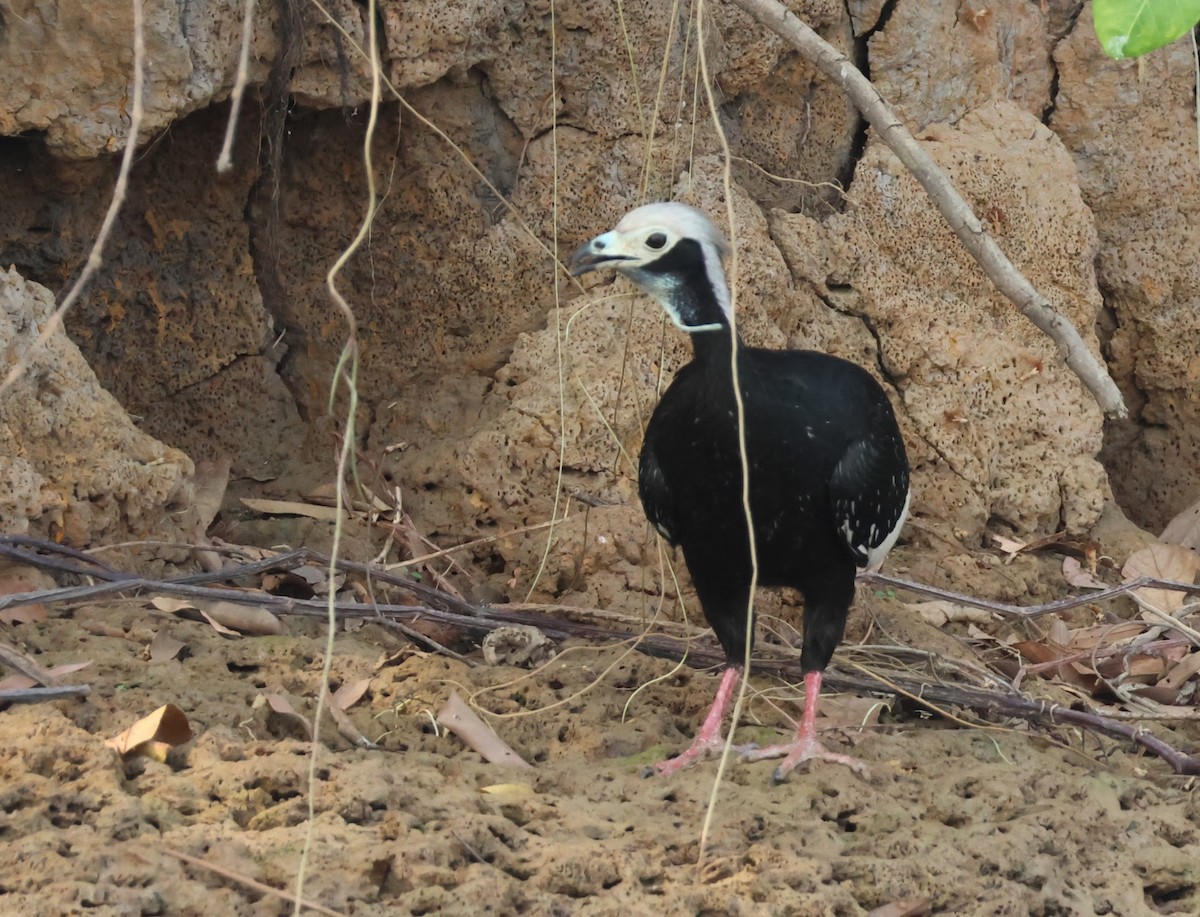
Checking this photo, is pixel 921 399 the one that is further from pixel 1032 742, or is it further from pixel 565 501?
pixel 1032 742

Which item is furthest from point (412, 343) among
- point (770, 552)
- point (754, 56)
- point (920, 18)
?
point (920, 18)

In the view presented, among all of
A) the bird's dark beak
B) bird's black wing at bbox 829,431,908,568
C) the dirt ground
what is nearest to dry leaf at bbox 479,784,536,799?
the dirt ground

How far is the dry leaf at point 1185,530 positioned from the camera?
18.8ft

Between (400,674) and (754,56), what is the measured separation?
2760 mm

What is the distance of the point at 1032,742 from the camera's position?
392 cm

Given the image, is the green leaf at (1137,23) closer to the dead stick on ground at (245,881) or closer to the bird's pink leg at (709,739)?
the dead stick on ground at (245,881)

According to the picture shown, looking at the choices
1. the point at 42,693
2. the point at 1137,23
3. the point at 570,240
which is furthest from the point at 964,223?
the point at 570,240

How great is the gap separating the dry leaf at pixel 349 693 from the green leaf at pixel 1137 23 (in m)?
2.40

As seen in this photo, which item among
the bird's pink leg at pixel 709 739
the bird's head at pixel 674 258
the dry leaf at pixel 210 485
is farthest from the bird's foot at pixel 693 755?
the dry leaf at pixel 210 485

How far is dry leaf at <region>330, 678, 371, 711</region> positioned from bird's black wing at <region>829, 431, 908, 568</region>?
1.33 m

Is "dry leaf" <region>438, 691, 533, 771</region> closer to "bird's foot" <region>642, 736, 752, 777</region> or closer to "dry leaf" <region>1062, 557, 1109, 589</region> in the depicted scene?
"bird's foot" <region>642, 736, 752, 777</region>

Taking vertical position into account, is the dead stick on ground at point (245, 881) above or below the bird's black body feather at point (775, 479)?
below

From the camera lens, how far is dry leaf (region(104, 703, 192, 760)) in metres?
2.99

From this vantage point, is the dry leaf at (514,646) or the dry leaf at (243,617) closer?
the dry leaf at (243,617)
